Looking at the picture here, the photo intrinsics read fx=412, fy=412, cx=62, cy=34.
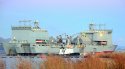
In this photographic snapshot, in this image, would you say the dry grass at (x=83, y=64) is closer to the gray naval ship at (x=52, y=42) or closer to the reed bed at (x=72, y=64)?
the reed bed at (x=72, y=64)

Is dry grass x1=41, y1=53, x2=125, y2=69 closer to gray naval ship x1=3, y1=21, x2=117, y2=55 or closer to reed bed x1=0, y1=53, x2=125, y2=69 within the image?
reed bed x1=0, y1=53, x2=125, y2=69

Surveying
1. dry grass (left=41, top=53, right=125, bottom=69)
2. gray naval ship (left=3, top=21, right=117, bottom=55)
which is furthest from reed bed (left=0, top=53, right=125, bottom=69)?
gray naval ship (left=3, top=21, right=117, bottom=55)

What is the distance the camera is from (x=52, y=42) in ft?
330

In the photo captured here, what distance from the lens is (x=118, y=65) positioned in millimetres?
20406

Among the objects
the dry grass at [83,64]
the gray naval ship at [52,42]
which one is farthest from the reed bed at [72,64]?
the gray naval ship at [52,42]

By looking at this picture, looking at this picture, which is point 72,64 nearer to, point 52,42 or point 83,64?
point 83,64

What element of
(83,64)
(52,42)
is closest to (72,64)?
(83,64)

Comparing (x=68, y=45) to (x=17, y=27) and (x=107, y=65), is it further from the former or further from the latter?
(x=107, y=65)

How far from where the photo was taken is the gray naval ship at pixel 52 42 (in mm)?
96312

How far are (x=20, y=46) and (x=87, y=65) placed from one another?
7907 centimetres

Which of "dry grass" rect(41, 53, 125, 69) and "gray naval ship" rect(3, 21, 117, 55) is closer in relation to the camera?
"dry grass" rect(41, 53, 125, 69)

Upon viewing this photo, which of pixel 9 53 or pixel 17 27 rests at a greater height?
pixel 17 27

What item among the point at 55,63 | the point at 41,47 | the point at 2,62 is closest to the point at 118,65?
the point at 55,63

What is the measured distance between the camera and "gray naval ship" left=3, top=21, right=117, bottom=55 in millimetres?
96312
